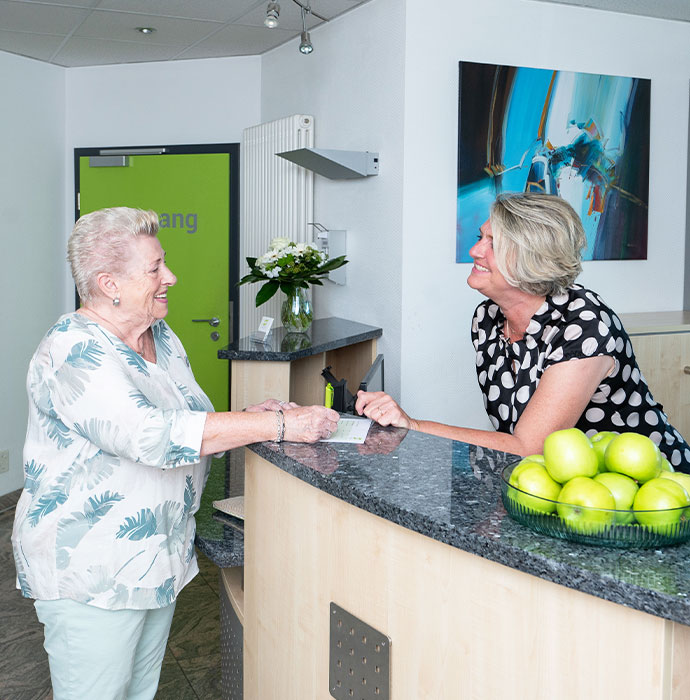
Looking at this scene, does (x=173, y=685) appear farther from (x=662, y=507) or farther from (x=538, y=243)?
(x=662, y=507)

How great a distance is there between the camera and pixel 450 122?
3.69 metres

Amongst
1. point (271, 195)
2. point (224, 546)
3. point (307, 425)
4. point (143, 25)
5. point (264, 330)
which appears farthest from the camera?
point (271, 195)

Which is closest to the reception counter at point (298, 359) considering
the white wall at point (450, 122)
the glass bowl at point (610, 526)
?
the white wall at point (450, 122)

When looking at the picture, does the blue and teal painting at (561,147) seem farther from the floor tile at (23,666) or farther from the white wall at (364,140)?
the floor tile at (23,666)

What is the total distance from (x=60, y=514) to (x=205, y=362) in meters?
3.55

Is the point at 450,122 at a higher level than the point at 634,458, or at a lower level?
higher

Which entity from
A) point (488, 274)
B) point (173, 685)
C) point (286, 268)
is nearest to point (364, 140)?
point (286, 268)

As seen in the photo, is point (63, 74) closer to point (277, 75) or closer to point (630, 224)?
point (277, 75)

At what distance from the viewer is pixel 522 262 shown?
1924 millimetres

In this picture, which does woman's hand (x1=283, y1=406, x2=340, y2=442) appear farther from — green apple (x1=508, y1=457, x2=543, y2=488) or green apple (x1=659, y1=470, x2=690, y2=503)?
green apple (x1=659, y1=470, x2=690, y2=503)

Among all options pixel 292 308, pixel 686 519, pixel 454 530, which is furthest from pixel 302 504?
pixel 292 308

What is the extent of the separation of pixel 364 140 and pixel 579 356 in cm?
236

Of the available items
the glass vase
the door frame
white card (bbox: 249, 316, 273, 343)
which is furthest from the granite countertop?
the door frame

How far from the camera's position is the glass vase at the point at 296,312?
146 inches
